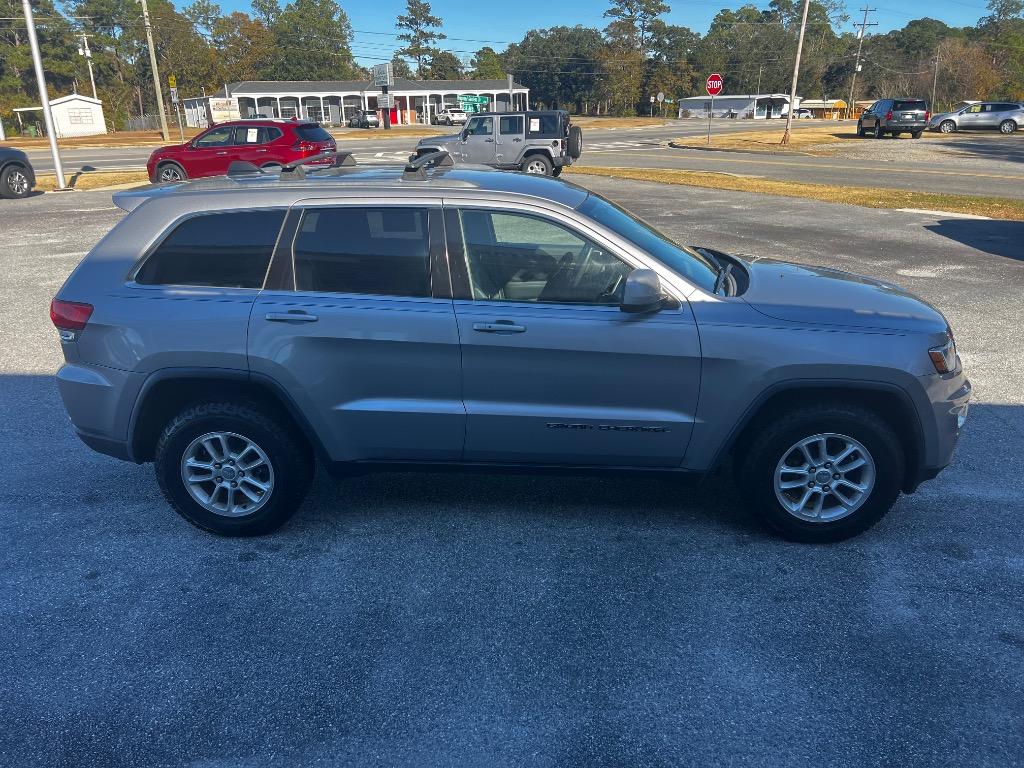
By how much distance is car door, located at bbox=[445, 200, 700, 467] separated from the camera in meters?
3.72

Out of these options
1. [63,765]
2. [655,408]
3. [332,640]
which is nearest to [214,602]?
[332,640]

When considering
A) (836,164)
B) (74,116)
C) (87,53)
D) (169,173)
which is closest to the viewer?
(169,173)

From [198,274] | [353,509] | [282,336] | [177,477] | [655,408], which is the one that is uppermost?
[198,274]

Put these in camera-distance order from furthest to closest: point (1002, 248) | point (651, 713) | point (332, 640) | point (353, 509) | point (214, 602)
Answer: point (1002, 248) < point (353, 509) < point (214, 602) < point (332, 640) < point (651, 713)

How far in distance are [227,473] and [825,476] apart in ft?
10.0

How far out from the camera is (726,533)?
162 inches

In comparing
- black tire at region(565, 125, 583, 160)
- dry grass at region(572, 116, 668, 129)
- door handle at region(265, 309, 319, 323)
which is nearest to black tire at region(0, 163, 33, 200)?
black tire at region(565, 125, 583, 160)

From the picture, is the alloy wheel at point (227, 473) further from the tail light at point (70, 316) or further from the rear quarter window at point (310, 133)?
the rear quarter window at point (310, 133)

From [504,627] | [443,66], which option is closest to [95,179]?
[504,627]

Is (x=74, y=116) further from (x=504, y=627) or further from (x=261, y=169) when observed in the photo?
(x=504, y=627)

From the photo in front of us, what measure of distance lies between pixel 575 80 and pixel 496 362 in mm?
125409

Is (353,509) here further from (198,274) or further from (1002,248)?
(1002,248)

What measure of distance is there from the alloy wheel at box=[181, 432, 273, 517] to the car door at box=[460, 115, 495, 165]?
19.0m

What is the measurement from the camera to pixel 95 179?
23125 millimetres
